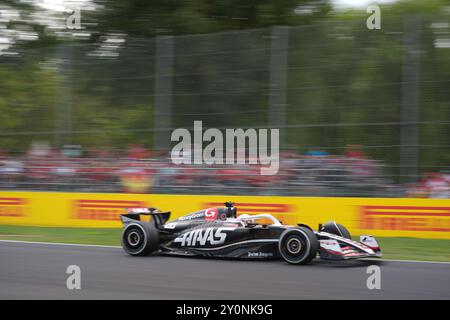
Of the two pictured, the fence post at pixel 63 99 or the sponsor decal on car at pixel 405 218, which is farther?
the fence post at pixel 63 99

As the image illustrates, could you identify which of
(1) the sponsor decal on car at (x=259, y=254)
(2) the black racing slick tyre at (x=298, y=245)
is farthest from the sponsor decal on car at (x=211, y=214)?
(2) the black racing slick tyre at (x=298, y=245)

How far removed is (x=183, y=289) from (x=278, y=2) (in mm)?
15200

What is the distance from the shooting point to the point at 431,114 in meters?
11.6

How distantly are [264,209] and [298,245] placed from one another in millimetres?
4456

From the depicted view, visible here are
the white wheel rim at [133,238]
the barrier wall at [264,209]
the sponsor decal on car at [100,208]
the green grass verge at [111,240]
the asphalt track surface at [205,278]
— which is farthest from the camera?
the sponsor decal on car at [100,208]

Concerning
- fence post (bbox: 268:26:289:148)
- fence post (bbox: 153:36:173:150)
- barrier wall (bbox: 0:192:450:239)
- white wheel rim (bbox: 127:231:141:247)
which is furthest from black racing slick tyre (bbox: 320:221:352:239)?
fence post (bbox: 153:36:173:150)

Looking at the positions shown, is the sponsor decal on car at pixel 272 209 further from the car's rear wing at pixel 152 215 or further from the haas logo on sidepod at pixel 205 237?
the haas logo on sidepod at pixel 205 237

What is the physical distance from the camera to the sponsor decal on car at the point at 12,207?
14.5 m

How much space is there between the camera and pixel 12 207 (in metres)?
14.5

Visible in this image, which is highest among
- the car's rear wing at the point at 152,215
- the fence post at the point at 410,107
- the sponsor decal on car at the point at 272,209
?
the fence post at the point at 410,107

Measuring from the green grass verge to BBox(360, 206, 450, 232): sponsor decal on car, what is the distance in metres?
0.26

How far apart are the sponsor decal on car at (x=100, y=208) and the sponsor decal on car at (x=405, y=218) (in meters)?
4.55

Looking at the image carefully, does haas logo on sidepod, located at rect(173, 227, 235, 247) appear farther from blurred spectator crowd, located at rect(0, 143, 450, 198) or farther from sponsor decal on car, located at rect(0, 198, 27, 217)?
sponsor decal on car, located at rect(0, 198, 27, 217)

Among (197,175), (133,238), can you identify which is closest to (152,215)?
(133,238)
